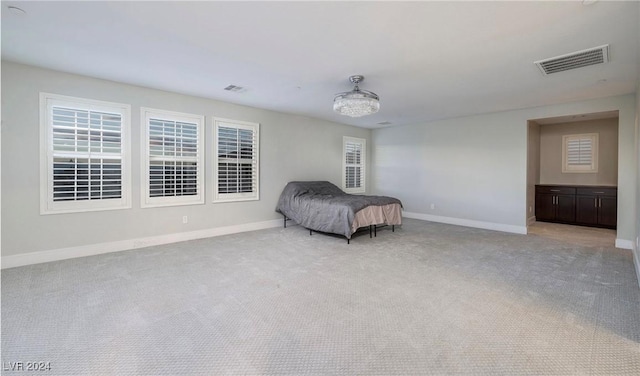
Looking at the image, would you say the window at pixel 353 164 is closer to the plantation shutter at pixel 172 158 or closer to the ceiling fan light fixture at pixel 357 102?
the ceiling fan light fixture at pixel 357 102

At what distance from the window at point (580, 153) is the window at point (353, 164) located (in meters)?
4.51

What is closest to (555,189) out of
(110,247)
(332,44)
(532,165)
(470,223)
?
(532,165)

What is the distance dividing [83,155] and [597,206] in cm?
883

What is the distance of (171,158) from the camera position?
4.42 metres

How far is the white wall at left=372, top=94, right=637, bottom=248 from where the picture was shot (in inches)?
168

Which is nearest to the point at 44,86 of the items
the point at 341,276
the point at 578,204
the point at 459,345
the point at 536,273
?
the point at 341,276

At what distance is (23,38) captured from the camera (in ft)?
8.74

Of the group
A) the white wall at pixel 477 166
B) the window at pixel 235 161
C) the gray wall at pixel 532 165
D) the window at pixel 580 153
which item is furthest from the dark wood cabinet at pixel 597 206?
the window at pixel 235 161

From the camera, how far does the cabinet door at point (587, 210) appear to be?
559cm

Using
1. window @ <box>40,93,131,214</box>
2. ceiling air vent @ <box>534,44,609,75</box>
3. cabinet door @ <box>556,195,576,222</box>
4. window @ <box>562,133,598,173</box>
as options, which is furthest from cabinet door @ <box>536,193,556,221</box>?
window @ <box>40,93,131,214</box>

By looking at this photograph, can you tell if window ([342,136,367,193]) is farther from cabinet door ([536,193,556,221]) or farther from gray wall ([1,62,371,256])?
cabinet door ([536,193,556,221])

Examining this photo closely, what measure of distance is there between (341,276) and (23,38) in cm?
390

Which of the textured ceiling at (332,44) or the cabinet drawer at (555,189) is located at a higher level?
the textured ceiling at (332,44)

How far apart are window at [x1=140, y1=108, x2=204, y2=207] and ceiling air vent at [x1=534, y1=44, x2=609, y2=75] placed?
482 centimetres
